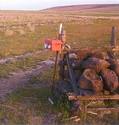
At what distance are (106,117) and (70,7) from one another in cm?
14550

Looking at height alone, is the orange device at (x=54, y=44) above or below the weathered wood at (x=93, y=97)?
above

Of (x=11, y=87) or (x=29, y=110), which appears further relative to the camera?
(x=11, y=87)

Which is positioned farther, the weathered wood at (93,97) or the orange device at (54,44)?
the orange device at (54,44)

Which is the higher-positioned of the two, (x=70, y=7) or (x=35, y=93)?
(x=35, y=93)

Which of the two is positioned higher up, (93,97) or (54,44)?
(54,44)

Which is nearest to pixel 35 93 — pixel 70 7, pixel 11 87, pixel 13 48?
pixel 11 87

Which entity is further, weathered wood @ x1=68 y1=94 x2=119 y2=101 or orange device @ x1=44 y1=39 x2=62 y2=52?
orange device @ x1=44 y1=39 x2=62 y2=52

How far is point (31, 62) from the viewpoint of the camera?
1709 cm

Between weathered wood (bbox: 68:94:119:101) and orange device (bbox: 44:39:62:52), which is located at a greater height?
orange device (bbox: 44:39:62:52)

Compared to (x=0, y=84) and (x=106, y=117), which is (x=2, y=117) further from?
(x=0, y=84)

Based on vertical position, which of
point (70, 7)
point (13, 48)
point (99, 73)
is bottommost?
point (70, 7)

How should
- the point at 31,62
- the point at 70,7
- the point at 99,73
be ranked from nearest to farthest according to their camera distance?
the point at 99,73
the point at 31,62
the point at 70,7

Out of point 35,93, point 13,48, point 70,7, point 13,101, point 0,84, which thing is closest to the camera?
point 13,101

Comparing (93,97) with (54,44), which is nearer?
(93,97)
